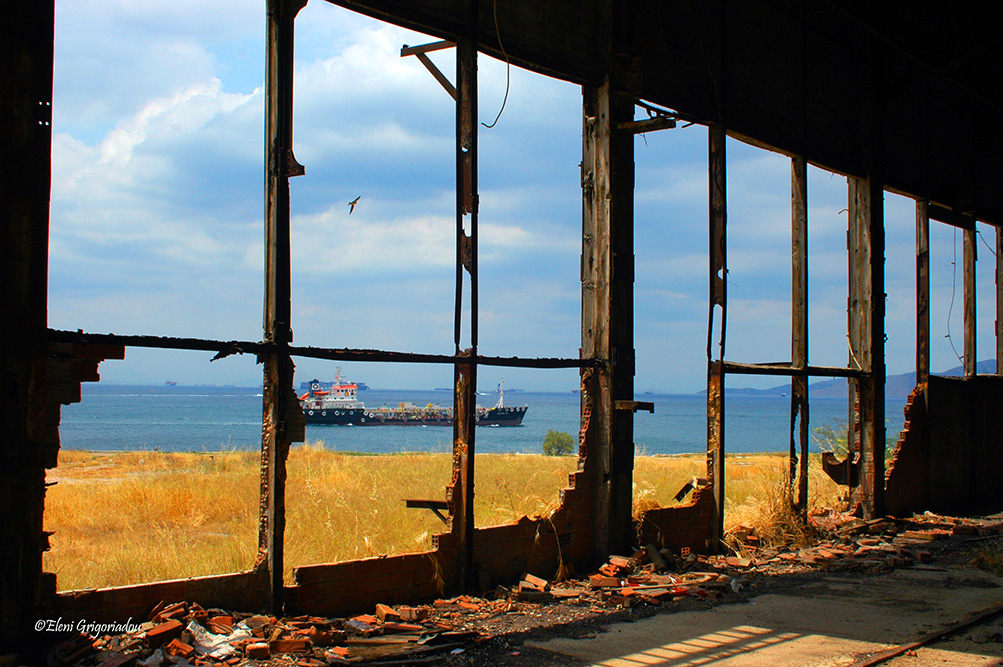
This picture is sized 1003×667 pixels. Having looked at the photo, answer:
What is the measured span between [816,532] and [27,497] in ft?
29.2

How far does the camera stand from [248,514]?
12.1 metres

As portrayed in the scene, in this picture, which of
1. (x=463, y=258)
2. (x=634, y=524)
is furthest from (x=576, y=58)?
(x=634, y=524)

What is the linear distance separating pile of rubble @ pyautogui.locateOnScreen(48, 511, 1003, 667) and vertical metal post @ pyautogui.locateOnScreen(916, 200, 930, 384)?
10.6 feet

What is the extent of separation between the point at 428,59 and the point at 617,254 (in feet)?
8.60

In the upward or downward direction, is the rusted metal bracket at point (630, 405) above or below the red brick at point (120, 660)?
above

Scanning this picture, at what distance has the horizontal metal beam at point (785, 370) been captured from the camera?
28.3ft

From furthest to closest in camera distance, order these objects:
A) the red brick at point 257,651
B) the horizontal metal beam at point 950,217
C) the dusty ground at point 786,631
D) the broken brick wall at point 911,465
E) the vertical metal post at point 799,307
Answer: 1. the horizontal metal beam at point 950,217
2. the broken brick wall at point 911,465
3. the vertical metal post at point 799,307
4. the dusty ground at point 786,631
5. the red brick at point 257,651

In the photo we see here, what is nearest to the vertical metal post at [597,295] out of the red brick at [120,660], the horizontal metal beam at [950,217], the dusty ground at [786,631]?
the dusty ground at [786,631]

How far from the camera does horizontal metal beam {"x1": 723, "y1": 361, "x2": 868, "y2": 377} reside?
28.3 ft

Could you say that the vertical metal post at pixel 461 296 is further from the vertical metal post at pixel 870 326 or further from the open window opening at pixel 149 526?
the vertical metal post at pixel 870 326

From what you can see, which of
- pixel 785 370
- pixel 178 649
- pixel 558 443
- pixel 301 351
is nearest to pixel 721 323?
pixel 785 370

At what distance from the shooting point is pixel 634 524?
7.82m

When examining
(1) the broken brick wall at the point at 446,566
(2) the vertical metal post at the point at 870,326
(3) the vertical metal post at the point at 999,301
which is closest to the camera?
(1) the broken brick wall at the point at 446,566

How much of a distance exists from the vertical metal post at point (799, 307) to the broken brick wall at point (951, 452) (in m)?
2.57
